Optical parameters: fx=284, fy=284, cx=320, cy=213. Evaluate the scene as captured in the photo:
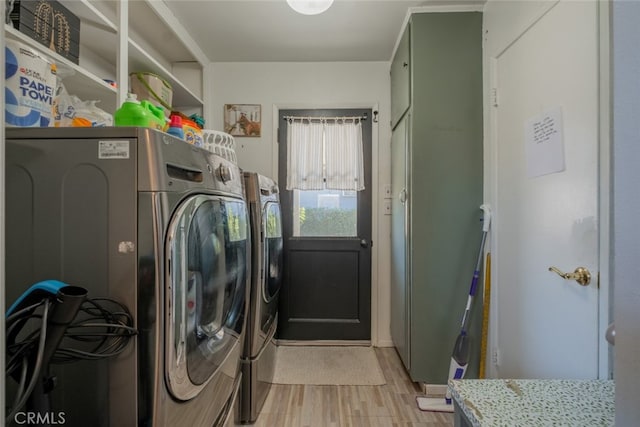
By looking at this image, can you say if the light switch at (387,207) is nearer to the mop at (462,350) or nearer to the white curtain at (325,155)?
the white curtain at (325,155)

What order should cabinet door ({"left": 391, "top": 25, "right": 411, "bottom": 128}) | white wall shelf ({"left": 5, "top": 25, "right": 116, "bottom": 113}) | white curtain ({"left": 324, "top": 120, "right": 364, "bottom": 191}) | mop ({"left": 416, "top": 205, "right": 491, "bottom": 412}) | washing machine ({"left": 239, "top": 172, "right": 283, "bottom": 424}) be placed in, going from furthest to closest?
white curtain ({"left": 324, "top": 120, "right": 364, "bottom": 191}) → cabinet door ({"left": 391, "top": 25, "right": 411, "bottom": 128}) → mop ({"left": 416, "top": 205, "right": 491, "bottom": 412}) → washing machine ({"left": 239, "top": 172, "right": 283, "bottom": 424}) → white wall shelf ({"left": 5, "top": 25, "right": 116, "bottom": 113})

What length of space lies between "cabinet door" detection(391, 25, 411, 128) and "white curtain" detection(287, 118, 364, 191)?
0.38 meters

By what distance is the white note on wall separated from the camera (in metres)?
1.17

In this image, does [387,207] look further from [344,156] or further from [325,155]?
[325,155]

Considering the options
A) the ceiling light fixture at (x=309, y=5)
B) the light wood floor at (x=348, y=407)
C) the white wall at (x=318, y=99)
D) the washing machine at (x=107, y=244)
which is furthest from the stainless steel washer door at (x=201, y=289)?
the white wall at (x=318, y=99)

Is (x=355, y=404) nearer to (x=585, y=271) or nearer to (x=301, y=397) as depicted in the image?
(x=301, y=397)

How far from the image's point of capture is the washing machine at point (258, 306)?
158 centimetres

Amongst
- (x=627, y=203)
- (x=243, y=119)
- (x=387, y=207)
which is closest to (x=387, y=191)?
(x=387, y=207)

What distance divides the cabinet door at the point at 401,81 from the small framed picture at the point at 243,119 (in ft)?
3.94

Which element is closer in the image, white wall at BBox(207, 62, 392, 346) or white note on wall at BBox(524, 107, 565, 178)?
white note on wall at BBox(524, 107, 565, 178)

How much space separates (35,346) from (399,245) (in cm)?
202

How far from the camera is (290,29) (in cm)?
213

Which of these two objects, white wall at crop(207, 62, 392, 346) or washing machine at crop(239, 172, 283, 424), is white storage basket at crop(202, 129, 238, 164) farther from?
white wall at crop(207, 62, 392, 346)

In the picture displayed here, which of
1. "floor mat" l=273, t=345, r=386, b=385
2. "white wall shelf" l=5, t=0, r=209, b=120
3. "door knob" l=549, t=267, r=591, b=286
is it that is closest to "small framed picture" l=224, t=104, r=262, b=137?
"white wall shelf" l=5, t=0, r=209, b=120
